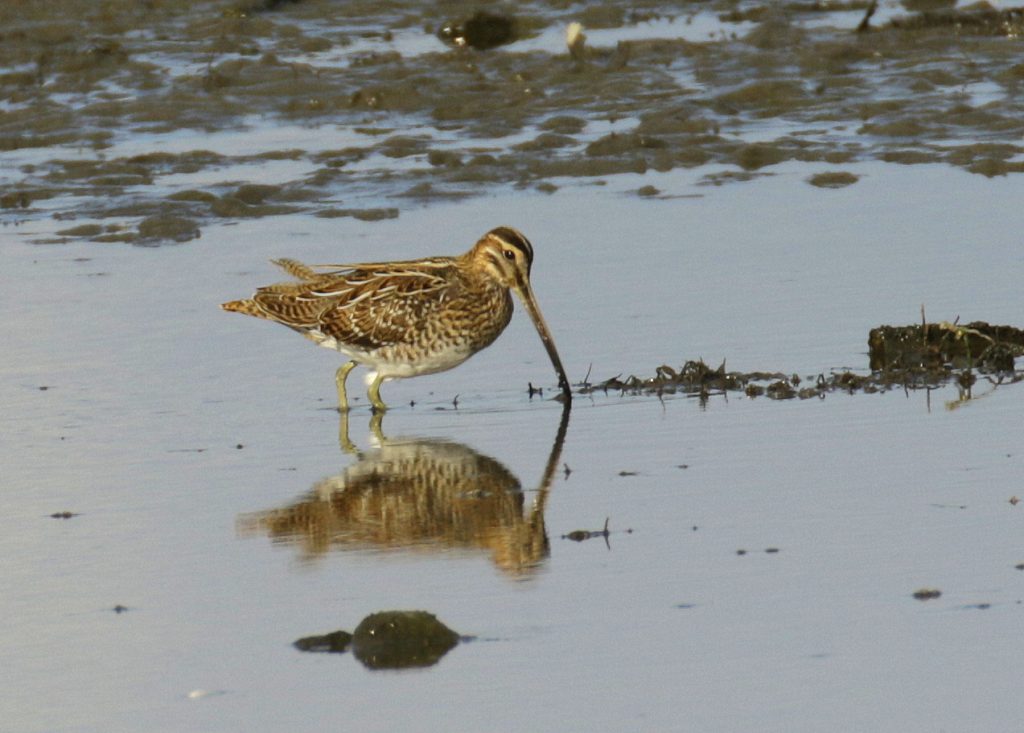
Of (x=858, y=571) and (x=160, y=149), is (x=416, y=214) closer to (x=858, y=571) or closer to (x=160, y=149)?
(x=160, y=149)

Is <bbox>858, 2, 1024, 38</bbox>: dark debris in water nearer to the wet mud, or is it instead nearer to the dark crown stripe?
the wet mud

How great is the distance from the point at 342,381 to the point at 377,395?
0.21m

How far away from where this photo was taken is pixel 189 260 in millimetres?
14477

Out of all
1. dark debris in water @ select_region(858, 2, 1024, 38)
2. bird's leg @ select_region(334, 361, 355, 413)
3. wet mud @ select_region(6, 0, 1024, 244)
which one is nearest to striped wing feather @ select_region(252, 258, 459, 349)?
bird's leg @ select_region(334, 361, 355, 413)

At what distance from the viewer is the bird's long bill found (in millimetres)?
10375

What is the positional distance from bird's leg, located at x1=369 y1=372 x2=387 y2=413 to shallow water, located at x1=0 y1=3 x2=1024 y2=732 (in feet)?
0.62

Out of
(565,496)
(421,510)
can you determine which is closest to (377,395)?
(421,510)

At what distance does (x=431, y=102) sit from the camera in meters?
20.4

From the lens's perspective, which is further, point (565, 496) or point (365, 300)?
point (365, 300)

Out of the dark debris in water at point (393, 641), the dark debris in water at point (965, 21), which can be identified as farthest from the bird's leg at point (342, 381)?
the dark debris in water at point (965, 21)

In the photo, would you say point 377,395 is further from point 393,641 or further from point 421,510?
point 393,641

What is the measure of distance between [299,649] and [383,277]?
5066 mm

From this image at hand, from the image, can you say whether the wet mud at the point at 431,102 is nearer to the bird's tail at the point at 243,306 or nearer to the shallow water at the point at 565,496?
the shallow water at the point at 565,496

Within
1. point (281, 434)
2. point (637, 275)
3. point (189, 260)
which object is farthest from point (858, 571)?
point (189, 260)
